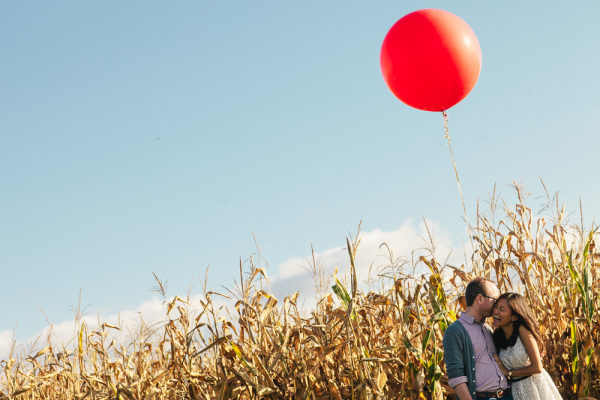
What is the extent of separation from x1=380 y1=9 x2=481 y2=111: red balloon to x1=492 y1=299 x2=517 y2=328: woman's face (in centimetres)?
277

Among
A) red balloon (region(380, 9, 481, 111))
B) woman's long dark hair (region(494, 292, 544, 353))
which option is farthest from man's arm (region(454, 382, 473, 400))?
red balloon (region(380, 9, 481, 111))

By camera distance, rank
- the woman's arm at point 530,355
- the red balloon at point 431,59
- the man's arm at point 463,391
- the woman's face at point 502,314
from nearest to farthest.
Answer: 1. the man's arm at point 463,391
2. the woman's arm at point 530,355
3. the woman's face at point 502,314
4. the red balloon at point 431,59

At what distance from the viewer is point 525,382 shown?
3.25m

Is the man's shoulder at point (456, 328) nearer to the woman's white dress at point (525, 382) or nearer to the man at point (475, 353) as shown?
the man at point (475, 353)

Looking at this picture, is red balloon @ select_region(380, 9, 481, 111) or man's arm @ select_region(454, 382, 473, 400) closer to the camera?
man's arm @ select_region(454, 382, 473, 400)

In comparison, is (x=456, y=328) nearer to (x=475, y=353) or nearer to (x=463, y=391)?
(x=475, y=353)

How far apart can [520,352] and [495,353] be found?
0.15 metres

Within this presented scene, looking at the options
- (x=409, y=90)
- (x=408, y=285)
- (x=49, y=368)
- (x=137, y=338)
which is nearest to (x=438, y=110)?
(x=409, y=90)

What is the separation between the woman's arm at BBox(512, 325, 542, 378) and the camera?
127 inches

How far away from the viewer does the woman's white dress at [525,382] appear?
3.19 metres

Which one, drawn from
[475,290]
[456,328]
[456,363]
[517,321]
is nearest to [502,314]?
[517,321]

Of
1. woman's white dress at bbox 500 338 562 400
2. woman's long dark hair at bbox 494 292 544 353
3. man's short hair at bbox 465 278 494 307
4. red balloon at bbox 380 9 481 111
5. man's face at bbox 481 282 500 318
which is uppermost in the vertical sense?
red balloon at bbox 380 9 481 111

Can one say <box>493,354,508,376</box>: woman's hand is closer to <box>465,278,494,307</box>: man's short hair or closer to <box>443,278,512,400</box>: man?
<box>443,278,512,400</box>: man

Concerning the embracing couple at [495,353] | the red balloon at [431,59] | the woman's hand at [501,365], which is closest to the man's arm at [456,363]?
the embracing couple at [495,353]
